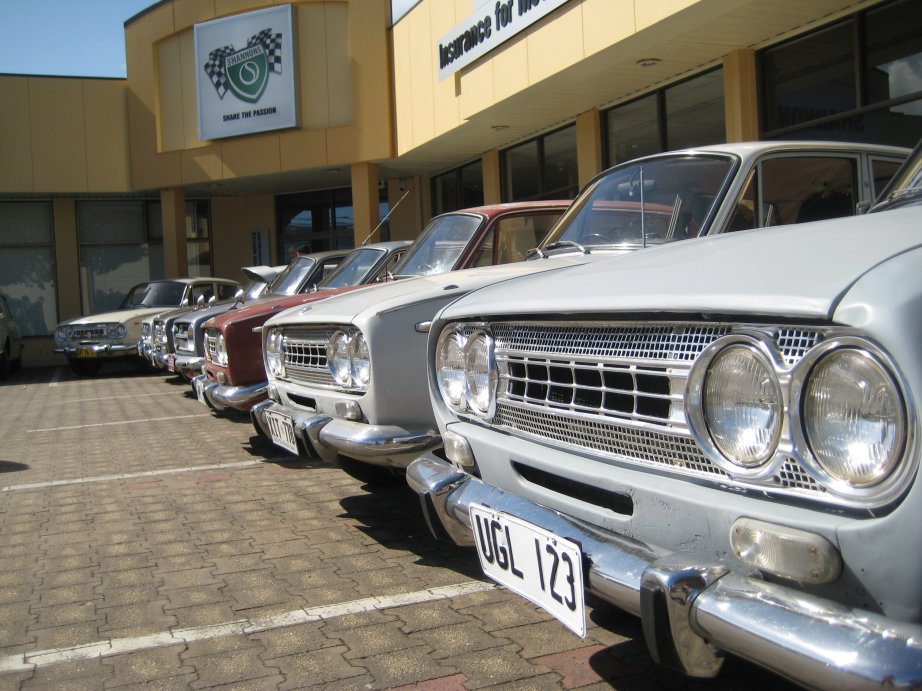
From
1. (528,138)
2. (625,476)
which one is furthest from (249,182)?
(625,476)

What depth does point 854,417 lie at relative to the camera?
5.21ft

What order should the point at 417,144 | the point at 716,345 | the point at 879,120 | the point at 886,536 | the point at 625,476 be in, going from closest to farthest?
the point at 886,536 → the point at 716,345 → the point at 625,476 → the point at 879,120 → the point at 417,144

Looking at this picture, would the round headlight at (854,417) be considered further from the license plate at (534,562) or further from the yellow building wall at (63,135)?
the yellow building wall at (63,135)

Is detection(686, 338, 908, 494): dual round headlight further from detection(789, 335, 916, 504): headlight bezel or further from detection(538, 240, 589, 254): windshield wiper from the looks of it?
detection(538, 240, 589, 254): windshield wiper

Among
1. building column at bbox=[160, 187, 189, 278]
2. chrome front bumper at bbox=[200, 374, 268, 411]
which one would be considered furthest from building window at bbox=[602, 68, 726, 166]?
building column at bbox=[160, 187, 189, 278]

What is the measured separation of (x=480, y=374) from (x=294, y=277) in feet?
19.8

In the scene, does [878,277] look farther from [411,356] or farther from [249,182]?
[249,182]

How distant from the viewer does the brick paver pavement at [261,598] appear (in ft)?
8.97

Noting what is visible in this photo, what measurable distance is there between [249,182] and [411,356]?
17154 millimetres

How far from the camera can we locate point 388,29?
1658cm

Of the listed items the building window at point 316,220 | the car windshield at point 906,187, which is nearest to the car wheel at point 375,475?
the car windshield at point 906,187

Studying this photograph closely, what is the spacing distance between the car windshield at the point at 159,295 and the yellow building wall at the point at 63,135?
5.96 metres

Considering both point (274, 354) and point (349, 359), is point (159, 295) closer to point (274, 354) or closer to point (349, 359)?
point (274, 354)

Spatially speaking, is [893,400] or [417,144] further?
[417,144]
